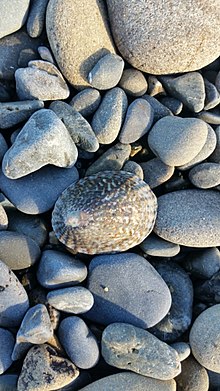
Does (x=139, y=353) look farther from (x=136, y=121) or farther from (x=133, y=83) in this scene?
(x=133, y=83)

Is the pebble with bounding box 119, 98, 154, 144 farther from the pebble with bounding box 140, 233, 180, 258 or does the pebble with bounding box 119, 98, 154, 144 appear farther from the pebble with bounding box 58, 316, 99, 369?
the pebble with bounding box 58, 316, 99, 369

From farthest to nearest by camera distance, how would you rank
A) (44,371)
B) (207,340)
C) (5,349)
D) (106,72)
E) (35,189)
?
(106,72), (35,189), (207,340), (5,349), (44,371)

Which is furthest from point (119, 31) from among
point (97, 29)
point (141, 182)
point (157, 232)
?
point (157, 232)

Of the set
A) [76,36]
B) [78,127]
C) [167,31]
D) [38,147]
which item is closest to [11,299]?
[38,147]

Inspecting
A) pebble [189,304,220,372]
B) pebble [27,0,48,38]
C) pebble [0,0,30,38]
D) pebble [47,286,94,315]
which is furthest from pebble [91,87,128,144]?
pebble [189,304,220,372]

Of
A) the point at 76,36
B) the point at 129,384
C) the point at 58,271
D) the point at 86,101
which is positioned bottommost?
the point at 129,384

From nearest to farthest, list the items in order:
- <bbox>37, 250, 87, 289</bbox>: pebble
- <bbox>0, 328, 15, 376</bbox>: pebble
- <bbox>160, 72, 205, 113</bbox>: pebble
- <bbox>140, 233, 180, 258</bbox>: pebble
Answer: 1. <bbox>0, 328, 15, 376</bbox>: pebble
2. <bbox>37, 250, 87, 289</bbox>: pebble
3. <bbox>140, 233, 180, 258</bbox>: pebble
4. <bbox>160, 72, 205, 113</bbox>: pebble

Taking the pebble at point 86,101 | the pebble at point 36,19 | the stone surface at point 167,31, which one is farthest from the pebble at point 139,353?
the pebble at point 36,19

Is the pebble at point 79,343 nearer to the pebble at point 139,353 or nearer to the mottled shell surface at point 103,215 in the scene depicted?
the pebble at point 139,353
